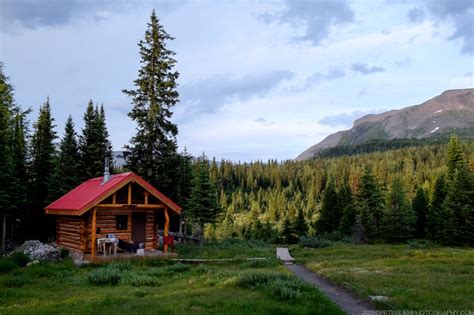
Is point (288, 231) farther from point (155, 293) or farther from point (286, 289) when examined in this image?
point (286, 289)

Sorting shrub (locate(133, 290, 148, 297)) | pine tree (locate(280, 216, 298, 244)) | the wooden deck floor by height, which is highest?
the wooden deck floor

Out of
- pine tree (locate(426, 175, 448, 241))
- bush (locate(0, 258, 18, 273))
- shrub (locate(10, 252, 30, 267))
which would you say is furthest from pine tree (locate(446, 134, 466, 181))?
bush (locate(0, 258, 18, 273))

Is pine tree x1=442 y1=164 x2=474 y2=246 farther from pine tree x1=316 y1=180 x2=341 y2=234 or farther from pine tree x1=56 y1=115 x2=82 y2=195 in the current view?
pine tree x1=56 y1=115 x2=82 y2=195

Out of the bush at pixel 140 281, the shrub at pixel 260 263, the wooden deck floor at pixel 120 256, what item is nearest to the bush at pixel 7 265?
the wooden deck floor at pixel 120 256

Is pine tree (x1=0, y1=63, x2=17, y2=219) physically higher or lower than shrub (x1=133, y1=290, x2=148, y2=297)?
higher

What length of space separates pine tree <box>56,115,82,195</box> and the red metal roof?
7.51 m

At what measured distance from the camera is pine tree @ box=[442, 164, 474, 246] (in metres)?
41.7

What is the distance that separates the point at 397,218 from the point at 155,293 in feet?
132

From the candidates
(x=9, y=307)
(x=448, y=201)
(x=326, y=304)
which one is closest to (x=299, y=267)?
(x=326, y=304)

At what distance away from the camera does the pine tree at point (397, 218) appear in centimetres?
4816

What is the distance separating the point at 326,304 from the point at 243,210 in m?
124

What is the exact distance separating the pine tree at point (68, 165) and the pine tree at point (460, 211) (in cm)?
3672

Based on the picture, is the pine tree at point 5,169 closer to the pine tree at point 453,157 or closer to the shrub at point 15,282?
the shrub at point 15,282

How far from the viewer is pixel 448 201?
44.3 metres
